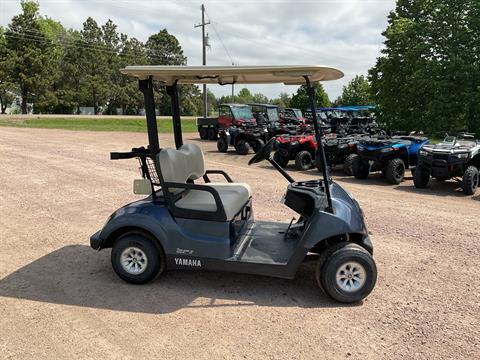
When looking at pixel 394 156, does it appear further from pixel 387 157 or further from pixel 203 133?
pixel 203 133

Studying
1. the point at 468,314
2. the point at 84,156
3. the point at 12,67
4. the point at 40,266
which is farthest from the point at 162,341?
the point at 12,67

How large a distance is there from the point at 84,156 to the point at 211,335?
10.3m

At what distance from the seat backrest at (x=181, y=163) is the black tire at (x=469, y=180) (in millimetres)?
5782

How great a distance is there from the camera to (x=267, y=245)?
150 inches

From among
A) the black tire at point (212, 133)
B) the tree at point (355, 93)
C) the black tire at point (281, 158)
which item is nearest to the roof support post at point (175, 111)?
the black tire at point (281, 158)

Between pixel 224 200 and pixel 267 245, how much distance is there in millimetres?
561

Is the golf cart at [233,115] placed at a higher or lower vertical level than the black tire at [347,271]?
higher

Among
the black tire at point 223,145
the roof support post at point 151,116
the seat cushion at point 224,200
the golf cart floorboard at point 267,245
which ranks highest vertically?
the roof support post at point 151,116

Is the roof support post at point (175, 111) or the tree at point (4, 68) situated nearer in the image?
the roof support post at point (175, 111)

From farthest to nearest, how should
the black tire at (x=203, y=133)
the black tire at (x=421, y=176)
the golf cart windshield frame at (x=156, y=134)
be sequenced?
the black tire at (x=203, y=133) < the black tire at (x=421, y=176) < the golf cart windshield frame at (x=156, y=134)

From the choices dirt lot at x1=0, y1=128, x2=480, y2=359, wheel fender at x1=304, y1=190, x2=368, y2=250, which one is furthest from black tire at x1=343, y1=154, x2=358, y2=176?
wheel fender at x1=304, y1=190, x2=368, y2=250

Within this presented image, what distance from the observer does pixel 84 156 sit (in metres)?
12.1

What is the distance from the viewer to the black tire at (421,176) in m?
8.77

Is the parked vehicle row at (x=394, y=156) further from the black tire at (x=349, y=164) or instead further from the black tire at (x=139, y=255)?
the black tire at (x=139, y=255)
